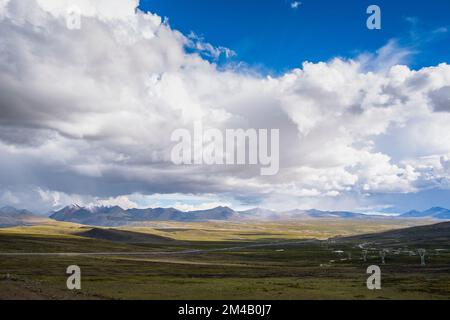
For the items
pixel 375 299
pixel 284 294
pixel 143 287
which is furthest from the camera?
pixel 143 287
